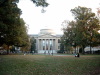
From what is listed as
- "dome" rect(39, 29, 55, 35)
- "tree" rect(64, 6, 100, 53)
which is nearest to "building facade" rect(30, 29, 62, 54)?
"dome" rect(39, 29, 55, 35)

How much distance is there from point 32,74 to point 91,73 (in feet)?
13.7

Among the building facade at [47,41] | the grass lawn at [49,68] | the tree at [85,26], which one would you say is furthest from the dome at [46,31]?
the grass lawn at [49,68]

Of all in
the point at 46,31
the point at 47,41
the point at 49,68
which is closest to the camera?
the point at 49,68

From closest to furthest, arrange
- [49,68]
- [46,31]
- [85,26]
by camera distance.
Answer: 1. [49,68]
2. [85,26]
3. [46,31]

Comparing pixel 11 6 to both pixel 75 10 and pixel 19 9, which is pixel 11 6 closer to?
pixel 19 9

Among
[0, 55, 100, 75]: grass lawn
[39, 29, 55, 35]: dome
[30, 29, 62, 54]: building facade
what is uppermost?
[39, 29, 55, 35]: dome

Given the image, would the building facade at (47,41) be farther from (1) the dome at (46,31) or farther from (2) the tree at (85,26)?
(2) the tree at (85,26)

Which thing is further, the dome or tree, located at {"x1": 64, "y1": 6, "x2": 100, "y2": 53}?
the dome

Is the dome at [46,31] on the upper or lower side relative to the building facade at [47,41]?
upper

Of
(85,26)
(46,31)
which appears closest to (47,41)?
(46,31)

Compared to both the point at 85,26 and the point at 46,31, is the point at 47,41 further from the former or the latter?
the point at 85,26

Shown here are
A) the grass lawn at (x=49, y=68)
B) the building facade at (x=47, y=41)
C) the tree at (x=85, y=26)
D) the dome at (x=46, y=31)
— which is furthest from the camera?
the dome at (x=46, y=31)

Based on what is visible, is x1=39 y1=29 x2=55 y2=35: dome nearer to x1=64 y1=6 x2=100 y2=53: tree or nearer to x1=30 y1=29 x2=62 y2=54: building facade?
x1=30 y1=29 x2=62 y2=54: building facade

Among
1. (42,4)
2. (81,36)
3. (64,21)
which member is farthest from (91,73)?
(64,21)
